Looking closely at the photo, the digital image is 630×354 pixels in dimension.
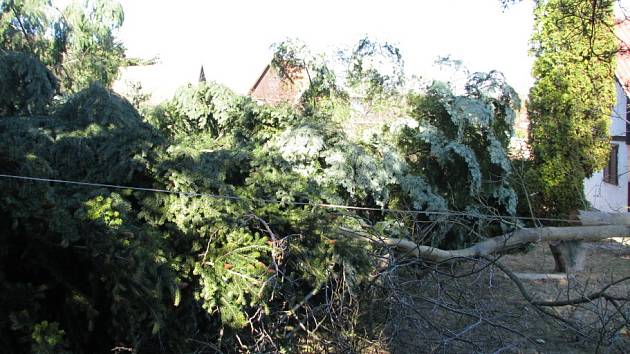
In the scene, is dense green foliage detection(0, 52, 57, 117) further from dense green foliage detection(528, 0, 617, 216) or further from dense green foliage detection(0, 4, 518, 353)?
dense green foliage detection(528, 0, 617, 216)

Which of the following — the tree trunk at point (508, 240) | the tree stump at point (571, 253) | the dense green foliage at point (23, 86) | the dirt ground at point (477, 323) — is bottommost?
the dirt ground at point (477, 323)

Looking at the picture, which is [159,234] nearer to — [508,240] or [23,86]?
[23,86]

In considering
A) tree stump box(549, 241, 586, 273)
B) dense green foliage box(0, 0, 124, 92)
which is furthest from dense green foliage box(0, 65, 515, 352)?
dense green foliage box(0, 0, 124, 92)

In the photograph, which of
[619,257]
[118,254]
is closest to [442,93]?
[619,257]

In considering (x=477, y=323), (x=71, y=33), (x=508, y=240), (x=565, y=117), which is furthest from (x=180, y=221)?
(x=71, y=33)

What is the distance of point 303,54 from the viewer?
8688 millimetres

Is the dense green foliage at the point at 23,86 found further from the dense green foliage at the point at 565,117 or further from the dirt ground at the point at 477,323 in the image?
the dense green foliage at the point at 565,117

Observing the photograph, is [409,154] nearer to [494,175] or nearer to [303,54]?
[494,175]

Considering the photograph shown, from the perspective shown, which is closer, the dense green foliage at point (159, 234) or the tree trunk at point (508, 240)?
the dense green foliage at point (159, 234)

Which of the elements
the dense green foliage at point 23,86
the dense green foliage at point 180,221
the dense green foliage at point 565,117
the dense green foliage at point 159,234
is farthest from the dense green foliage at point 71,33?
the dense green foliage at point 565,117

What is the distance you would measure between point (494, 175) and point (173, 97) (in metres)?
4.76

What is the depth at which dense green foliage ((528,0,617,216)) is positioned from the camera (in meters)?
9.88

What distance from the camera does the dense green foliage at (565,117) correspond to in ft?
32.4

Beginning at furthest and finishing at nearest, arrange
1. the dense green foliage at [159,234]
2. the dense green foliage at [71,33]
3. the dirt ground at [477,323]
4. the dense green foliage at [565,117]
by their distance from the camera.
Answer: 1. the dense green foliage at [71,33]
2. the dense green foliage at [565,117]
3. the dirt ground at [477,323]
4. the dense green foliage at [159,234]
